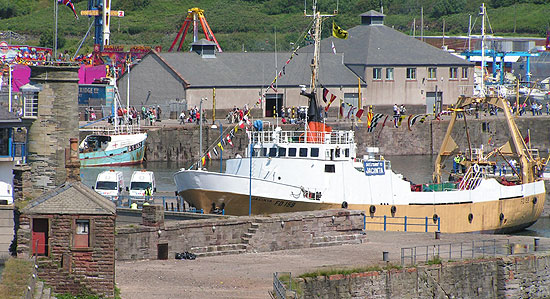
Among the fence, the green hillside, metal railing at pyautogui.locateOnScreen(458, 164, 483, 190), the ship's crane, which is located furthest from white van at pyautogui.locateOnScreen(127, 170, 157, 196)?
the green hillside

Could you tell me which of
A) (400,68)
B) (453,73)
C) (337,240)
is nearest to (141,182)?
(337,240)

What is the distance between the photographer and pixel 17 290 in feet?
73.9

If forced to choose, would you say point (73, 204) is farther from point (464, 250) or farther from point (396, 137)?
point (396, 137)

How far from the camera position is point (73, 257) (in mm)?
25703

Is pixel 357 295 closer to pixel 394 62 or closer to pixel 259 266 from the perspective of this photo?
pixel 259 266

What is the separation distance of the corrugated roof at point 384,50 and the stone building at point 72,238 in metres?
67.1

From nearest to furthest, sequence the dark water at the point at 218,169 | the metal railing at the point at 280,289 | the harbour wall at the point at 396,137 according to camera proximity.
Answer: the metal railing at the point at 280,289 < the dark water at the point at 218,169 < the harbour wall at the point at 396,137

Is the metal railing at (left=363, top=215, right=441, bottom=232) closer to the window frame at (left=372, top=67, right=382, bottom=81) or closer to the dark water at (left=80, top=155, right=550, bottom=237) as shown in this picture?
the dark water at (left=80, top=155, right=550, bottom=237)

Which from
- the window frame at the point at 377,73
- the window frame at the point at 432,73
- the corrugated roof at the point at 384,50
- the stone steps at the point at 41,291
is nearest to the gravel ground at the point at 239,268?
the stone steps at the point at 41,291

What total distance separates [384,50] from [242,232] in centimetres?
5882

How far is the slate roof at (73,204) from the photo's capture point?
2511cm

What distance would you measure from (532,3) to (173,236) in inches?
4892

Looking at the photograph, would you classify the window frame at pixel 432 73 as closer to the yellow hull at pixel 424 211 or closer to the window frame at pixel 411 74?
the window frame at pixel 411 74

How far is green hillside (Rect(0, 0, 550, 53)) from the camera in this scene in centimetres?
12888
